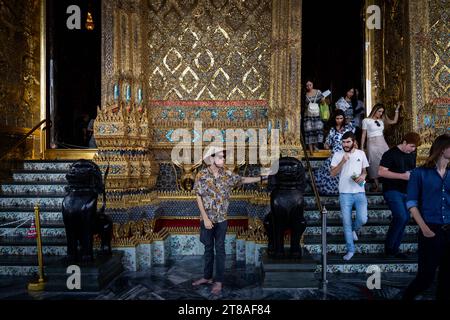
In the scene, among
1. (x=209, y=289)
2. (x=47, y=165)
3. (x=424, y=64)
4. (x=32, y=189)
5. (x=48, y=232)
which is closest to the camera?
(x=209, y=289)

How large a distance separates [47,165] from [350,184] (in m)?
6.10

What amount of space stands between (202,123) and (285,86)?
6.67 ft

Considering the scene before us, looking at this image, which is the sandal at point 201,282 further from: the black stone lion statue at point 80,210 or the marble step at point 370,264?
the marble step at point 370,264

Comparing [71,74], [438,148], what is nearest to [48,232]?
[438,148]

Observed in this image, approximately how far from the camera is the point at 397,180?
16.8 feet

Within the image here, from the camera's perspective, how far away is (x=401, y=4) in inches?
297

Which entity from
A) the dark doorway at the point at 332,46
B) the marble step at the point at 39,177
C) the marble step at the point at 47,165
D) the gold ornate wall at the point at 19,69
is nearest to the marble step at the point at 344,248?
the marble step at the point at 39,177

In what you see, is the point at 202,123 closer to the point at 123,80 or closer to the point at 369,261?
the point at 123,80

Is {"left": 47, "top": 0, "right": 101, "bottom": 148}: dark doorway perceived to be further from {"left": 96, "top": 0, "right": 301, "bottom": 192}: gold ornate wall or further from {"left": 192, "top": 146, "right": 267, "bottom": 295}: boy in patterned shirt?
{"left": 192, "top": 146, "right": 267, "bottom": 295}: boy in patterned shirt

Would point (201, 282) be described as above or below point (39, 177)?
below

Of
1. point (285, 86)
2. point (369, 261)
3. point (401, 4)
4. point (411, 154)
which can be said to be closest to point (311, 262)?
point (369, 261)

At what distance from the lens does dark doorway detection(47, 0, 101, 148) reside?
8.77 m

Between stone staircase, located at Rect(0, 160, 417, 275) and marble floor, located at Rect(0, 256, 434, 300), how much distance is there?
0.62 feet

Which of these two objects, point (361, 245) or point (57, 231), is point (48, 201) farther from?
point (361, 245)
